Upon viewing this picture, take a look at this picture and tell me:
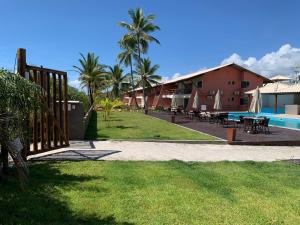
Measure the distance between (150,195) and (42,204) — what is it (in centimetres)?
176

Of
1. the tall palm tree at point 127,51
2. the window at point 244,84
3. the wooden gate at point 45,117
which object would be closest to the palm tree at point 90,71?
the tall palm tree at point 127,51

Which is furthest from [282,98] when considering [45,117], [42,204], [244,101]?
[42,204]

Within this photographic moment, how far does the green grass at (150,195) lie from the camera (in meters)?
4.82

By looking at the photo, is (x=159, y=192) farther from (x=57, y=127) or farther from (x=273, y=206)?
(x=57, y=127)

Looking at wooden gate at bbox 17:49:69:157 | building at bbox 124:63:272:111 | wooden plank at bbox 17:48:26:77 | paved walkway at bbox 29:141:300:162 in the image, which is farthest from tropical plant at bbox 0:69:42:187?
building at bbox 124:63:272:111

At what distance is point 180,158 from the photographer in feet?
32.6

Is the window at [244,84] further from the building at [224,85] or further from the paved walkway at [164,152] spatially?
the paved walkway at [164,152]

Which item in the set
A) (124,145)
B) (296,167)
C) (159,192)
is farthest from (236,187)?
(124,145)

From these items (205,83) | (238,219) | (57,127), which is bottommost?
(238,219)

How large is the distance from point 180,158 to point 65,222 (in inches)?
227

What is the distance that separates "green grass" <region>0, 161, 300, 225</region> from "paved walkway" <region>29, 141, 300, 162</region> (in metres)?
1.31

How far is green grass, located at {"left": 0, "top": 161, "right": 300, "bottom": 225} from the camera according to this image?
15.8 feet

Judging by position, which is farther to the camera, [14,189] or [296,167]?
[296,167]

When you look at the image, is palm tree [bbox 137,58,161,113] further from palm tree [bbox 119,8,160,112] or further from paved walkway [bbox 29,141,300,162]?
paved walkway [bbox 29,141,300,162]
